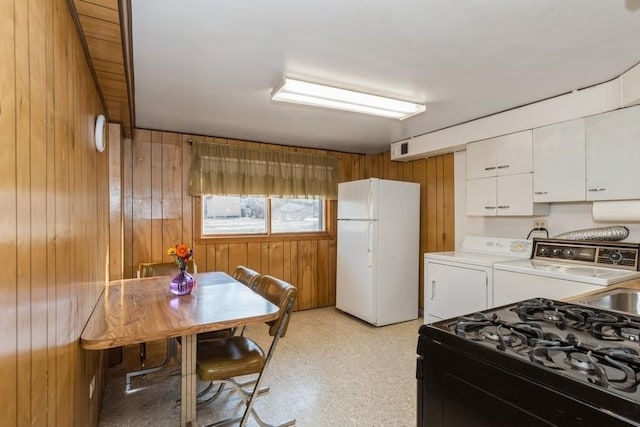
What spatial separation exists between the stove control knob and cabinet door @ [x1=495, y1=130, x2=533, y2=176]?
34.2 inches

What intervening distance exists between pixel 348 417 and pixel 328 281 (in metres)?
2.58

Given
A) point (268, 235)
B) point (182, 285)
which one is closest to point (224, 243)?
→ point (268, 235)

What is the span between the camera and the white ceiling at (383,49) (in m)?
1.55

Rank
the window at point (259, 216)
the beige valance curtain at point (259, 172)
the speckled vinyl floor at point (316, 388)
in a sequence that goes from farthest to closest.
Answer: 1. the window at point (259, 216)
2. the beige valance curtain at point (259, 172)
3. the speckled vinyl floor at point (316, 388)

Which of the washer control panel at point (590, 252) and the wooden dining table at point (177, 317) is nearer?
the wooden dining table at point (177, 317)

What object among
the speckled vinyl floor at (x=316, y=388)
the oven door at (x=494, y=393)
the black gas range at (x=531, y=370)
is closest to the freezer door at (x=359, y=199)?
the speckled vinyl floor at (x=316, y=388)

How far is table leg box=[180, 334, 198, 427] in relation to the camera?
176 cm

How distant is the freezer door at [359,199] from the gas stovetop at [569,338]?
2.46 m

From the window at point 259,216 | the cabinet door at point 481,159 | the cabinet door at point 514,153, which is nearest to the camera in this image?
the cabinet door at point 514,153

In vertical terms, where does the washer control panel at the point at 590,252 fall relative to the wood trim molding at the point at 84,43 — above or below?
below

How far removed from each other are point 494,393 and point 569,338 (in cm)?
33

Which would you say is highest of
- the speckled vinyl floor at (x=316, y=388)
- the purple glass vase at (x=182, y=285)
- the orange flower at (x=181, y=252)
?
the orange flower at (x=181, y=252)

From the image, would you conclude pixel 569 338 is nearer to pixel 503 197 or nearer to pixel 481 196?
pixel 503 197

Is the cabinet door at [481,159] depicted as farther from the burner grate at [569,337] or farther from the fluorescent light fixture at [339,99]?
the burner grate at [569,337]
